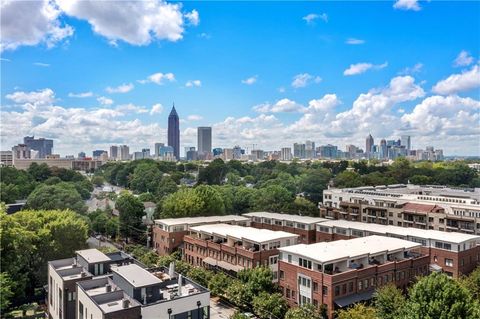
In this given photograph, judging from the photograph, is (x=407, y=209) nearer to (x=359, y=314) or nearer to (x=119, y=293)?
(x=359, y=314)

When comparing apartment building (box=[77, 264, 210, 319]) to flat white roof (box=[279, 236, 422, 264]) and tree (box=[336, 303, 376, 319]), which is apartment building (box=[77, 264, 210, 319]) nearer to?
tree (box=[336, 303, 376, 319])

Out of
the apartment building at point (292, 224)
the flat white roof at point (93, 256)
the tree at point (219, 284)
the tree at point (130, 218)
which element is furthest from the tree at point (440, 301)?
the tree at point (130, 218)

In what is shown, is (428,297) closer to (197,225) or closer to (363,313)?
(363,313)

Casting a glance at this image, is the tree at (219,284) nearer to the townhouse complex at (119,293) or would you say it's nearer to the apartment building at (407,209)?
the townhouse complex at (119,293)

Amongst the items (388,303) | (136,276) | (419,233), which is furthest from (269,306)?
(419,233)

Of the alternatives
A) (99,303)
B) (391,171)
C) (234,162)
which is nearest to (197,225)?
(99,303)

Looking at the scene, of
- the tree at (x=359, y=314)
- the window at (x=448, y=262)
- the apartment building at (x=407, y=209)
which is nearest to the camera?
the tree at (x=359, y=314)

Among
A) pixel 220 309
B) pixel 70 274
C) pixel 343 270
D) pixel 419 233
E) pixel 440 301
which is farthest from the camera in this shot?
pixel 419 233
